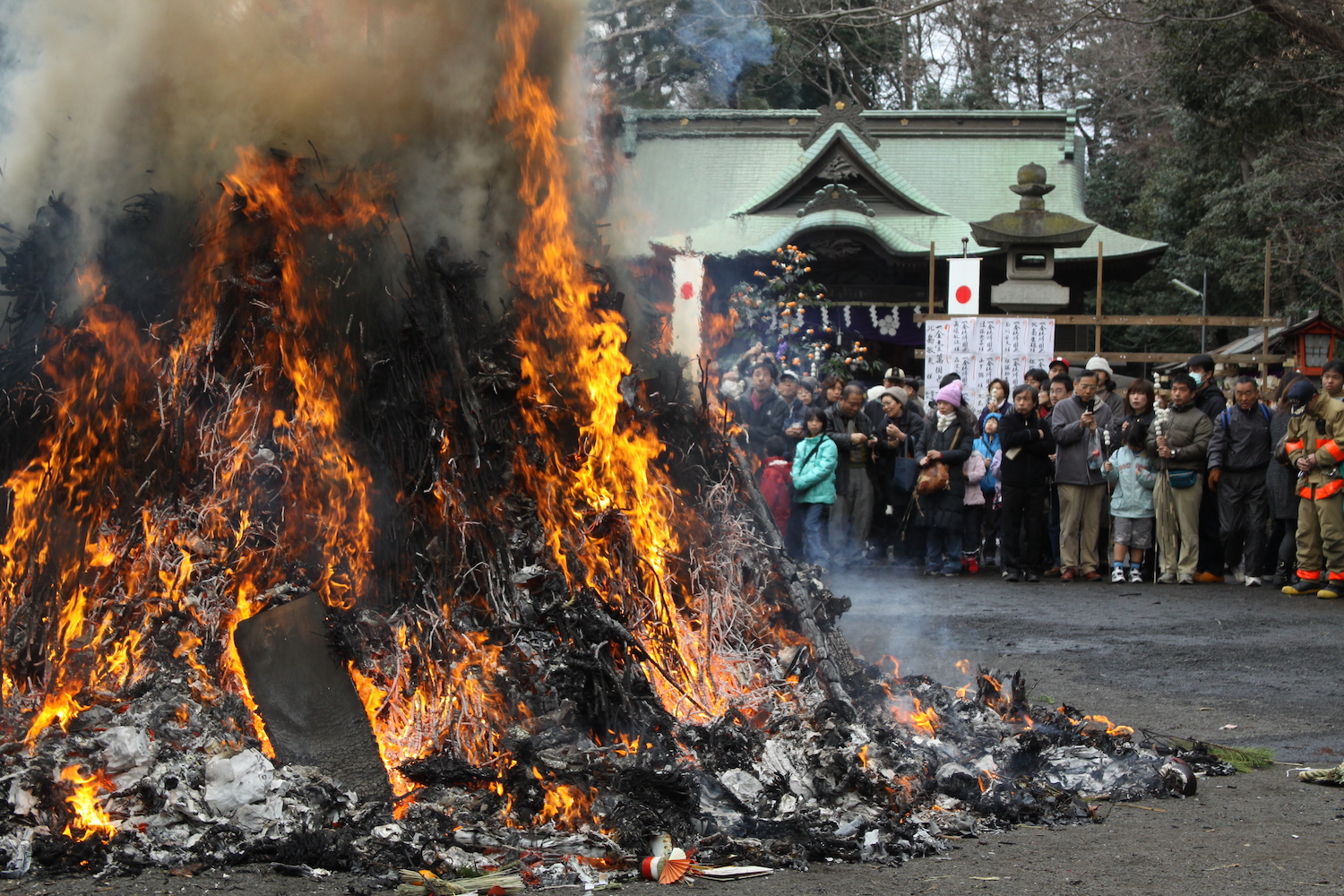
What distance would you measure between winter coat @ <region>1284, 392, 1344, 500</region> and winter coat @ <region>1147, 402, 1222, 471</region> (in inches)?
27.3

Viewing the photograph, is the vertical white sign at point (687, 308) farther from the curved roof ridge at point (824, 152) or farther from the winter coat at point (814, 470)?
the curved roof ridge at point (824, 152)

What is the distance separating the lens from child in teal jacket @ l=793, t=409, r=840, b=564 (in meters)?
10.4

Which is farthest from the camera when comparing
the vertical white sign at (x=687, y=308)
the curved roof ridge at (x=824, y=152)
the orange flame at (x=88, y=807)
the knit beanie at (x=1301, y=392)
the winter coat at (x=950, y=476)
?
the curved roof ridge at (x=824, y=152)

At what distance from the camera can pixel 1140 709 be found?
6.70m

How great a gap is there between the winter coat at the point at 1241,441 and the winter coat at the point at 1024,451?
4.66 feet

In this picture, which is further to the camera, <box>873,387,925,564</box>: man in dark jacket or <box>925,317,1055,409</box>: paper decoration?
<box>925,317,1055,409</box>: paper decoration

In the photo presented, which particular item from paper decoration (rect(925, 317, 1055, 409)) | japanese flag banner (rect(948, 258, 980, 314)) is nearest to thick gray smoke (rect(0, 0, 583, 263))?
paper decoration (rect(925, 317, 1055, 409))

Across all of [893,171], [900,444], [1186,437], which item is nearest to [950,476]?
[900,444]

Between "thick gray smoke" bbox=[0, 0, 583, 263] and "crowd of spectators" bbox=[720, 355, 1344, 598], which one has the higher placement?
"thick gray smoke" bbox=[0, 0, 583, 263]

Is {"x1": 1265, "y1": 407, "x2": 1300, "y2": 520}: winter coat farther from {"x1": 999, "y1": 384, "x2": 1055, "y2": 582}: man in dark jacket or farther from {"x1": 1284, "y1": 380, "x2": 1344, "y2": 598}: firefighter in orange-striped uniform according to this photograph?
{"x1": 999, "y1": 384, "x2": 1055, "y2": 582}: man in dark jacket

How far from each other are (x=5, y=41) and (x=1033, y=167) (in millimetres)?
13610

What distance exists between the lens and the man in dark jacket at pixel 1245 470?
35.9 feet

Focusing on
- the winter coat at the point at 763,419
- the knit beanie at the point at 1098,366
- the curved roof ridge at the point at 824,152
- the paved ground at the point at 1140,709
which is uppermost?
the curved roof ridge at the point at 824,152

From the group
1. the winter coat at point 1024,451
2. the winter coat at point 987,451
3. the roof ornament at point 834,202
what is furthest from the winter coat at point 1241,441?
the roof ornament at point 834,202
